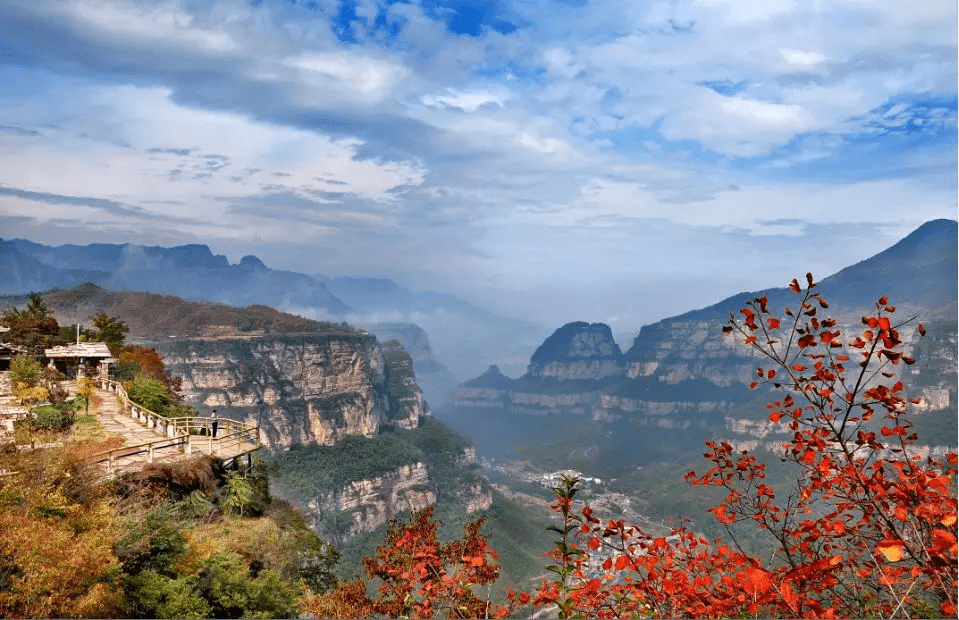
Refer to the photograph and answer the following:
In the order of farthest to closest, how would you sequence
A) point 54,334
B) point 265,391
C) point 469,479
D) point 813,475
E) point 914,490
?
point 469,479, point 265,391, point 54,334, point 813,475, point 914,490

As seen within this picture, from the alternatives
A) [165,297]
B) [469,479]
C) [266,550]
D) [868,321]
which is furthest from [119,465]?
[165,297]

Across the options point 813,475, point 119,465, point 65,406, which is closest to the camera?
→ point 813,475

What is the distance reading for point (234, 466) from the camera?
20.9 meters

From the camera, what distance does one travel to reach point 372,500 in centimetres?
9438

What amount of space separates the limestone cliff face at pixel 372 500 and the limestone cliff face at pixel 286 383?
14793 millimetres

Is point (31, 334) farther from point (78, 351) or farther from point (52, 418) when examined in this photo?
point (52, 418)

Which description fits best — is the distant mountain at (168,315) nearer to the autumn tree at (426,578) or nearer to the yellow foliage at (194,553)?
the yellow foliage at (194,553)

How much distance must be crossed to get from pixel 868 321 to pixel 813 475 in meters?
2.58

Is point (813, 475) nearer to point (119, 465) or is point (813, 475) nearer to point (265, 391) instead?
point (119, 465)

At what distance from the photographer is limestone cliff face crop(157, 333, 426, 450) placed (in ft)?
323

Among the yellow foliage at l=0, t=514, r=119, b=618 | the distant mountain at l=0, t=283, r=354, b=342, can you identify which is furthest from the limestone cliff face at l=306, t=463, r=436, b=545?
the yellow foliage at l=0, t=514, r=119, b=618

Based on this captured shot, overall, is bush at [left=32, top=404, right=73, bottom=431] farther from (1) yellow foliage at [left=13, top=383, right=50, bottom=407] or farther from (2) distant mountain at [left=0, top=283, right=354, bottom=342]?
(2) distant mountain at [left=0, top=283, right=354, bottom=342]

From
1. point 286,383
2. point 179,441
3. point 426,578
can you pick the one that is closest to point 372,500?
point 286,383

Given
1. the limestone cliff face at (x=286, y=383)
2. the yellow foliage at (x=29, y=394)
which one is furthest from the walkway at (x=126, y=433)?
the limestone cliff face at (x=286, y=383)
